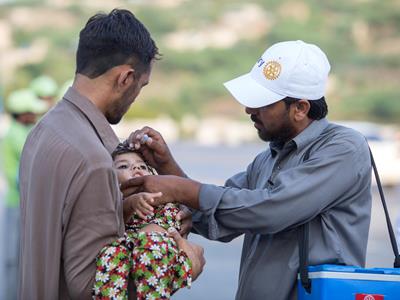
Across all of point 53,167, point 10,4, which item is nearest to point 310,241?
point 53,167

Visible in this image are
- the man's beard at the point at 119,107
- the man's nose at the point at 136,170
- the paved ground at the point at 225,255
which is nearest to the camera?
the man's beard at the point at 119,107

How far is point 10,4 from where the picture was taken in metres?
55.0

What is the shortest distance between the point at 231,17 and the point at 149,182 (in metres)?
48.6

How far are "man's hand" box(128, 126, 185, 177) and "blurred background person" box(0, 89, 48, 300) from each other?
14.4ft

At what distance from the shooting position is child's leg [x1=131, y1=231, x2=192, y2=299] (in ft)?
10.4

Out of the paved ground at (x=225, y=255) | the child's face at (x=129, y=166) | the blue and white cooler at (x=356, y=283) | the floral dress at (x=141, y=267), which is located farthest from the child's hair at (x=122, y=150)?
the paved ground at (x=225, y=255)

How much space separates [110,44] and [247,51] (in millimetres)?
43399

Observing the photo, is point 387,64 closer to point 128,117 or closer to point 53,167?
point 128,117

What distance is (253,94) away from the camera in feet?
12.6

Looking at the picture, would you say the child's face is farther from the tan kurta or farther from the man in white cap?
the tan kurta

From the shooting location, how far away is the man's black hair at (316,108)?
12.5ft

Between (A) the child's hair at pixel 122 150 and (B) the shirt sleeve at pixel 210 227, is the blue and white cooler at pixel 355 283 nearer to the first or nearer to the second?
(B) the shirt sleeve at pixel 210 227

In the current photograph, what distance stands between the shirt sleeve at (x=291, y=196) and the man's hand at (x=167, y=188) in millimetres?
45

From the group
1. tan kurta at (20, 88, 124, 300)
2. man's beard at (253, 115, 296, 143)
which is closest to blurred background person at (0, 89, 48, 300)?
man's beard at (253, 115, 296, 143)
